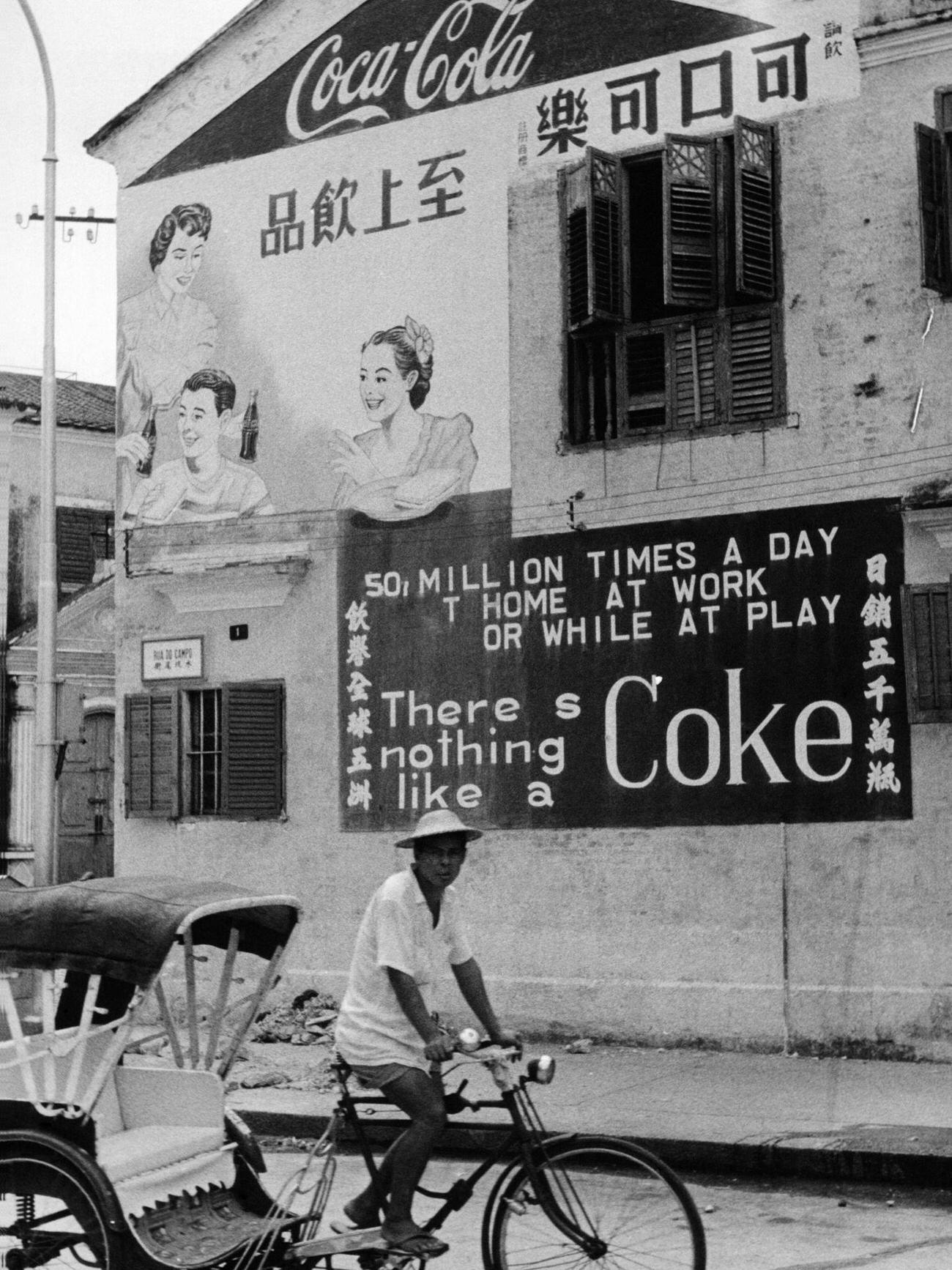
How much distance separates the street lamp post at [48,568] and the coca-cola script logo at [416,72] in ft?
13.2

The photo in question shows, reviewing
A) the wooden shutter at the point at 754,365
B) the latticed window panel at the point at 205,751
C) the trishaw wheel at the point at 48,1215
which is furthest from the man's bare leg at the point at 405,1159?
the latticed window panel at the point at 205,751

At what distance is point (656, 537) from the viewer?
1391cm

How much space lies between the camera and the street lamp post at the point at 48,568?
1791 cm

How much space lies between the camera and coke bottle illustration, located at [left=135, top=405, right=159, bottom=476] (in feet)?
54.6

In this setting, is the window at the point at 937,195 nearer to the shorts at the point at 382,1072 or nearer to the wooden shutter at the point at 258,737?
the wooden shutter at the point at 258,737

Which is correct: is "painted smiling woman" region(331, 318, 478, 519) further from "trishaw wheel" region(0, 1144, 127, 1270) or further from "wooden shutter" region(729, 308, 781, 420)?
"trishaw wheel" region(0, 1144, 127, 1270)

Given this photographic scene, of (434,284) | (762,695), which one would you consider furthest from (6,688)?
(762,695)

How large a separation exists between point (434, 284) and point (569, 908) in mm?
5102

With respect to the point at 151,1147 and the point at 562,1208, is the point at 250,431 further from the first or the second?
the point at 562,1208

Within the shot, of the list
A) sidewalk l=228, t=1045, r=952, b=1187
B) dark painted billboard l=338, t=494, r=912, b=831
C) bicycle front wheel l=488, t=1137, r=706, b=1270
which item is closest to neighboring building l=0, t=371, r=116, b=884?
dark painted billboard l=338, t=494, r=912, b=831

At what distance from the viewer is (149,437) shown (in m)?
16.7

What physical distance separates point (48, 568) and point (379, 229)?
5270 millimetres

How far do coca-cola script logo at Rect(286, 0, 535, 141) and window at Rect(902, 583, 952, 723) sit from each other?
5465 millimetres

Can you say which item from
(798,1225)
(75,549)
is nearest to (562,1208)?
(798,1225)
